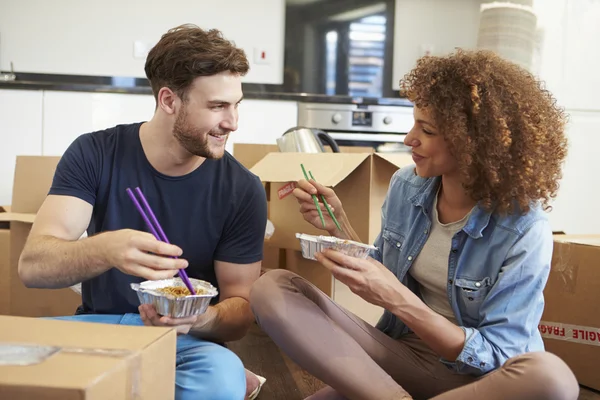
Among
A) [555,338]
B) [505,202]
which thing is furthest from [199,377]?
[555,338]

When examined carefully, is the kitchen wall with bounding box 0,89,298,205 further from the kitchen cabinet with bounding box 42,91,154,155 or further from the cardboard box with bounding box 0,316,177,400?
the cardboard box with bounding box 0,316,177,400

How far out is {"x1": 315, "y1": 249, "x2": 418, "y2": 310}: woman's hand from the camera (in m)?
1.32

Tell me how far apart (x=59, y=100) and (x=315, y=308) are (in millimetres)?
2809

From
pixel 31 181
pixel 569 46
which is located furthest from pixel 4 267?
pixel 569 46

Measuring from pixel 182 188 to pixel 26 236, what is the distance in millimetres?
879

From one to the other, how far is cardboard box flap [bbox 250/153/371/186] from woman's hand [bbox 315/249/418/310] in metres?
0.55

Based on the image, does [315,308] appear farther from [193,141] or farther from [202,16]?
[202,16]

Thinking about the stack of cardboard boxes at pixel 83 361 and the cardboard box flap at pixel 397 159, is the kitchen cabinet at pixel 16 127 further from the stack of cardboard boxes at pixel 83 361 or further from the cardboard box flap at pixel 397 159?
the stack of cardboard boxes at pixel 83 361

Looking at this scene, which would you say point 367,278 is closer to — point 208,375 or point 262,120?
point 208,375

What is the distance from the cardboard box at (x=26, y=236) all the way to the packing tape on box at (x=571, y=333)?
1477 millimetres

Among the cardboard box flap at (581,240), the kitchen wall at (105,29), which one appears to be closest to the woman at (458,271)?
the cardboard box flap at (581,240)

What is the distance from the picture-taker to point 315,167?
77.8 inches

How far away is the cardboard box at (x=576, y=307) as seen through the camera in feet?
6.66

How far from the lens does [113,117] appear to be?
3.92 meters
